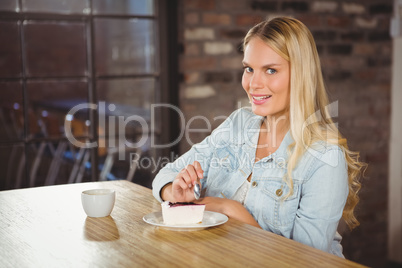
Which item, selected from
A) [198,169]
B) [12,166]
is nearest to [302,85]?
[198,169]

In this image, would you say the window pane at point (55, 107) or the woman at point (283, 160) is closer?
the woman at point (283, 160)

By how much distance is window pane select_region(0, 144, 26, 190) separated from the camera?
2.66 metres

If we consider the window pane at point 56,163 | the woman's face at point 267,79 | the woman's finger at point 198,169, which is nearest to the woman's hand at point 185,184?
the woman's finger at point 198,169

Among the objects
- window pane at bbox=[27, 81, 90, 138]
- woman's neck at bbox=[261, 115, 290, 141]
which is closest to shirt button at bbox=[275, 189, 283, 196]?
woman's neck at bbox=[261, 115, 290, 141]

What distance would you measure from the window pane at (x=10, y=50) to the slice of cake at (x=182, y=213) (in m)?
1.59

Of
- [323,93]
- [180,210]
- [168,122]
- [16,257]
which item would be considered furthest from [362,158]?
[16,257]

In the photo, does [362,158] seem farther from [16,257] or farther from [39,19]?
[16,257]

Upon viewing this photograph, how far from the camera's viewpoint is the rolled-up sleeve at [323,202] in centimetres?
155

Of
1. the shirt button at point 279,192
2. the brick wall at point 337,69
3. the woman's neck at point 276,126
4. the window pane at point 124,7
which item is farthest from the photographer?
the brick wall at point 337,69

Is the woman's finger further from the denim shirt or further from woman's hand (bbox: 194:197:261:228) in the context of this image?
the denim shirt

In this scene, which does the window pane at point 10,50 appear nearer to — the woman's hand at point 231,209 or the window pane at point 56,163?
the window pane at point 56,163

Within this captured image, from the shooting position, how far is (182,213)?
54.5 inches

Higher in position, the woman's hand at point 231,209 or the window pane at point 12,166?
the woman's hand at point 231,209

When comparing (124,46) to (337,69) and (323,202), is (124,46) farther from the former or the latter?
(323,202)
